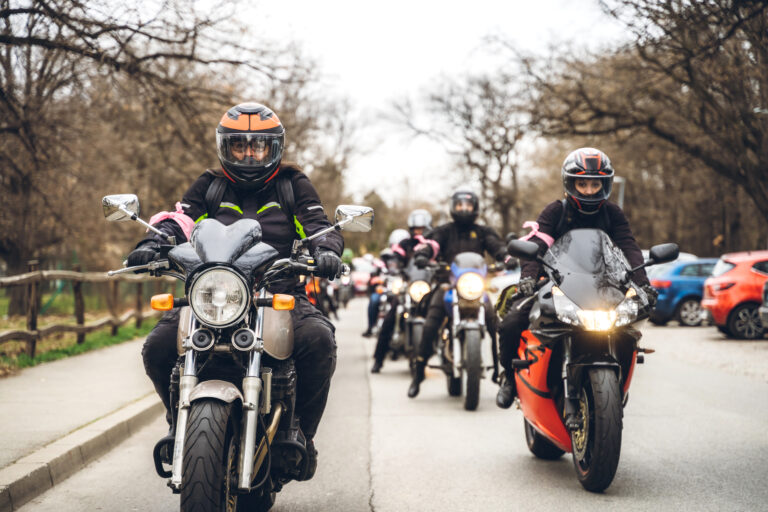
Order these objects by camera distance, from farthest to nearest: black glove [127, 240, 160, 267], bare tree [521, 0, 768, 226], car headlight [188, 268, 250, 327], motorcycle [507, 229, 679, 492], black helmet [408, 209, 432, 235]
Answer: bare tree [521, 0, 768, 226] < black helmet [408, 209, 432, 235] < motorcycle [507, 229, 679, 492] < black glove [127, 240, 160, 267] < car headlight [188, 268, 250, 327]

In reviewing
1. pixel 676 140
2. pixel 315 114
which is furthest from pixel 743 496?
pixel 315 114

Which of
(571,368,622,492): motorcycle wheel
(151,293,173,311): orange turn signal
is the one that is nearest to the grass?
(151,293,173,311): orange turn signal

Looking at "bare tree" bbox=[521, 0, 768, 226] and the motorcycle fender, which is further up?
"bare tree" bbox=[521, 0, 768, 226]

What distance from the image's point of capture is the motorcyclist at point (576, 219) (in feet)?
19.4

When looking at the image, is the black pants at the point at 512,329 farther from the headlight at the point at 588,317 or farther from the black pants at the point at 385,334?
the black pants at the point at 385,334

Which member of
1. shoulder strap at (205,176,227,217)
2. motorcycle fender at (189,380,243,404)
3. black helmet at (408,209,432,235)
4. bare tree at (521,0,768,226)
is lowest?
motorcycle fender at (189,380,243,404)

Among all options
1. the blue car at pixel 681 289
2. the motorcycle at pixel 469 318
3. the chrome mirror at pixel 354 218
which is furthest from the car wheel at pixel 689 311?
the chrome mirror at pixel 354 218

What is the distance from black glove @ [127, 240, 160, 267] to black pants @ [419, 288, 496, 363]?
17.4 feet

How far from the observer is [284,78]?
47.1 ft

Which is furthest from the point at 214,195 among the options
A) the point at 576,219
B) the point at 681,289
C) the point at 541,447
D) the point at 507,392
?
the point at 681,289

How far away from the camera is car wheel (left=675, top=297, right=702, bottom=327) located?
2197cm

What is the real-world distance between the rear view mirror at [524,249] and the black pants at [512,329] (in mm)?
579

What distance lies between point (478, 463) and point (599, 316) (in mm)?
1682

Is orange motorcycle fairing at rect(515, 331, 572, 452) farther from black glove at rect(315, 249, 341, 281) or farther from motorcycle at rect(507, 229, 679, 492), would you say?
black glove at rect(315, 249, 341, 281)
